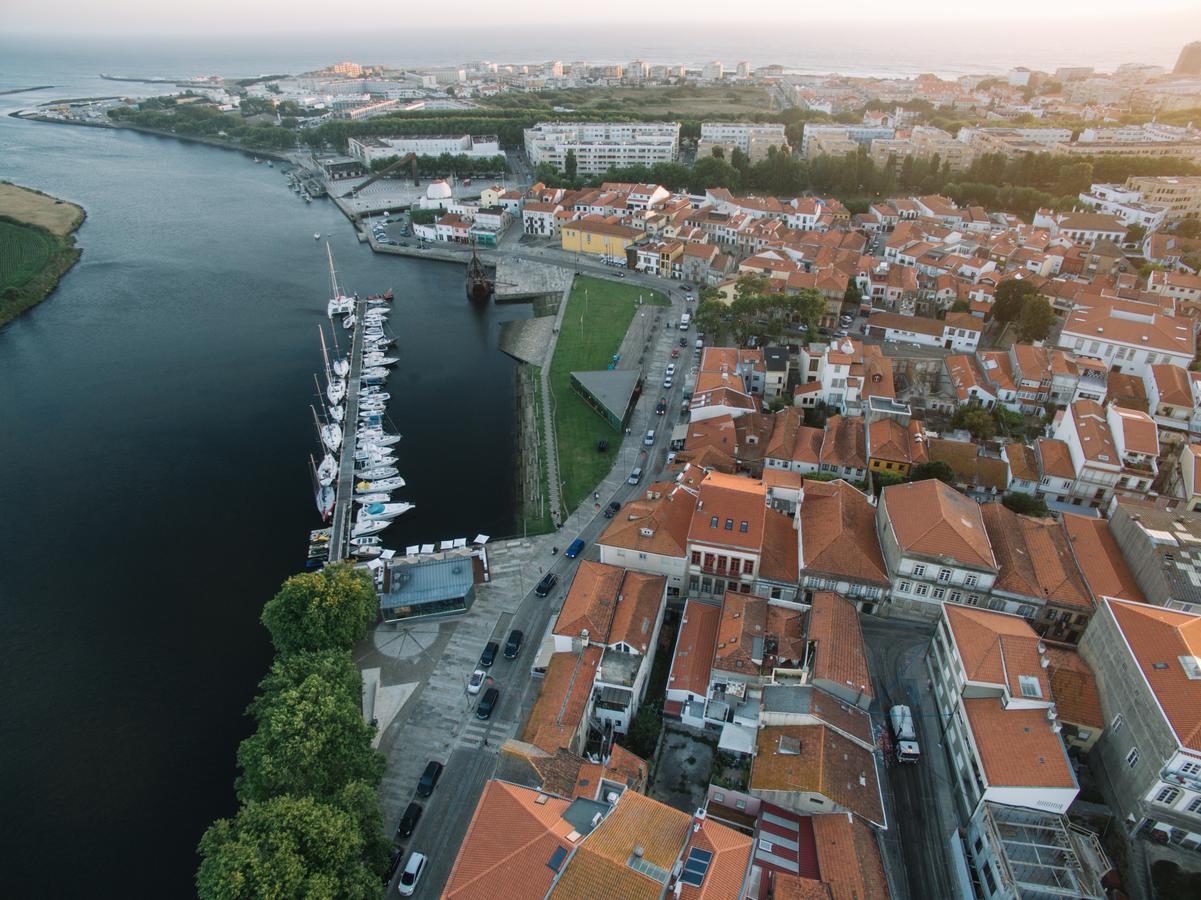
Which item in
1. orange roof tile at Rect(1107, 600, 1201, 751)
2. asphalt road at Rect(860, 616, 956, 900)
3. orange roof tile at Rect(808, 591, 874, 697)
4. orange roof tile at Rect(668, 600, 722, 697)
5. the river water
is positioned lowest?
the river water

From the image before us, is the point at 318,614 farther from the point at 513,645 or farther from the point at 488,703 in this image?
the point at 513,645

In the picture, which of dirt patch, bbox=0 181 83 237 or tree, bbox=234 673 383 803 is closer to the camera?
tree, bbox=234 673 383 803

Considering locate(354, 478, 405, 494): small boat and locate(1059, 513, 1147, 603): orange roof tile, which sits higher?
locate(1059, 513, 1147, 603): orange roof tile

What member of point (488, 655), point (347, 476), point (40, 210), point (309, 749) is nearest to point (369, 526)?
point (347, 476)

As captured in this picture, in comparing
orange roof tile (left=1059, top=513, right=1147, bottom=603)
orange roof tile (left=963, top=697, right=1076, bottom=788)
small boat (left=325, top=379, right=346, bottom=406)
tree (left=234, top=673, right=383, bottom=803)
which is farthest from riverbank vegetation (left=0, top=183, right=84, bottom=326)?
orange roof tile (left=1059, top=513, right=1147, bottom=603)

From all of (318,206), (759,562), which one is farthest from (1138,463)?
(318,206)

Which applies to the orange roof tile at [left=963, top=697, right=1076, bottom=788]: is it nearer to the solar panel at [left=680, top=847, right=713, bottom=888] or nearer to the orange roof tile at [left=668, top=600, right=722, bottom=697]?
the orange roof tile at [left=668, top=600, right=722, bottom=697]

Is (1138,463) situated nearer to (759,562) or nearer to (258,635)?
(759,562)
